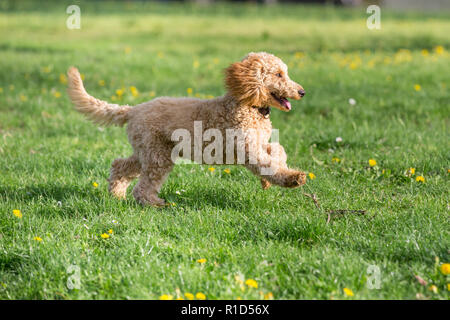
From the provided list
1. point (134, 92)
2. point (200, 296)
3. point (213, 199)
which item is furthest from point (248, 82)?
point (134, 92)

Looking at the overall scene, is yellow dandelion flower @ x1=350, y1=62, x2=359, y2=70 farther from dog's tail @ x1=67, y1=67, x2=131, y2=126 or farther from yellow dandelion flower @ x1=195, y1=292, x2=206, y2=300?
yellow dandelion flower @ x1=195, y1=292, x2=206, y2=300

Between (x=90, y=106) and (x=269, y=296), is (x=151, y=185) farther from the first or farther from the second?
(x=269, y=296)

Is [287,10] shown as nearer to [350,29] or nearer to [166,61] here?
[350,29]

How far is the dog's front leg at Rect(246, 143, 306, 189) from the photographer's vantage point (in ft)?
13.3

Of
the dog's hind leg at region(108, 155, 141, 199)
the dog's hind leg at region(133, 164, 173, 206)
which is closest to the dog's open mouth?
the dog's hind leg at region(133, 164, 173, 206)

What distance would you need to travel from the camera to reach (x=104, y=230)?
13.0 ft

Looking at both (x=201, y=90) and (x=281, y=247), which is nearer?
(x=281, y=247)

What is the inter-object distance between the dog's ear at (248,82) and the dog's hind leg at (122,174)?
1.11 m

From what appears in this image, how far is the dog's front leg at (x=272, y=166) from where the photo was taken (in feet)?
13.3

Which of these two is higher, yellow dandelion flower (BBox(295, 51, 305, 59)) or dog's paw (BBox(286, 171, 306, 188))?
yellow dandelion flower (BBox(295, 51, 305, 59))

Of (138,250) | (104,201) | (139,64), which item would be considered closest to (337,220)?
(138,250)

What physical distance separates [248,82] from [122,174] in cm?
142

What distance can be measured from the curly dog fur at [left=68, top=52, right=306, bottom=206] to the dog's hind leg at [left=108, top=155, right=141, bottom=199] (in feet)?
0.14

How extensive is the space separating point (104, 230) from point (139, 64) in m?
6.54
